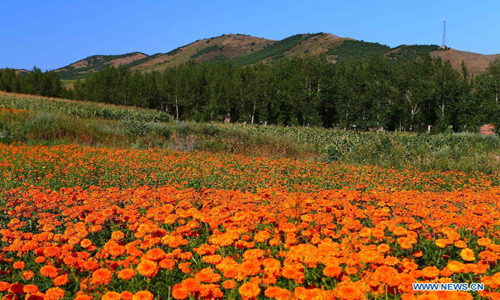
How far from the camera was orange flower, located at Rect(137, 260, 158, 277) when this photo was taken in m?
1.99

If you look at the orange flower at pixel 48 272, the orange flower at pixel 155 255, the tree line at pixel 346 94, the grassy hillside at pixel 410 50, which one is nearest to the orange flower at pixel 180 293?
the orange flower at pixel 155 255

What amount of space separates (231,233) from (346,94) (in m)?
46.2

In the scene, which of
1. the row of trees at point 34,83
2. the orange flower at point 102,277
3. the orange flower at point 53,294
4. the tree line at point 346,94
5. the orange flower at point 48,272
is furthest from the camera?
the row of trees at point 34,83

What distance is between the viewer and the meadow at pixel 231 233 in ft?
6.65

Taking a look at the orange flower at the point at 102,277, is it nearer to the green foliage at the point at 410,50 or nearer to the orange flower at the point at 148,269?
the orange flower at the point at 148,269

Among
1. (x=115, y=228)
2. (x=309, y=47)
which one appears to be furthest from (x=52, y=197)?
(x=309, y=47)

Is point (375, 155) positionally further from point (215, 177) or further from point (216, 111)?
point (216, 111)

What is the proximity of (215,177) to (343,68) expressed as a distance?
4869cm

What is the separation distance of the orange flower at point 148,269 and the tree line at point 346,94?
44192mm

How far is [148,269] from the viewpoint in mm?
2018

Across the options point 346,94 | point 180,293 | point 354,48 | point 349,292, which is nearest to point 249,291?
point 180,293

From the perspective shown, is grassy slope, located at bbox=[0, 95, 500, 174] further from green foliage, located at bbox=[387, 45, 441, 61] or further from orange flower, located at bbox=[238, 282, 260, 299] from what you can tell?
green foliage, located at bbox=[387, 45, 441, 61]

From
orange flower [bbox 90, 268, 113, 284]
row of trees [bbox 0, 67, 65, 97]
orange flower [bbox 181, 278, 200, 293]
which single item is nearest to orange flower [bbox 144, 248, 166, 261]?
orange flower [bbox 90, 268, 113, 284]

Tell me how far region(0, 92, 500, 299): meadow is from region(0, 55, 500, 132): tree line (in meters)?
36.8
